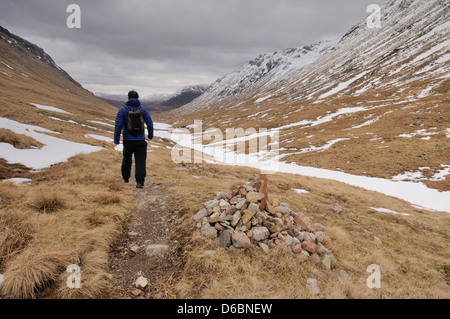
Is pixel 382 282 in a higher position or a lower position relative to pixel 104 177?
lower

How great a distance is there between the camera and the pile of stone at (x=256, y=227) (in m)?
6.34

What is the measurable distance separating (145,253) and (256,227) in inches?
132

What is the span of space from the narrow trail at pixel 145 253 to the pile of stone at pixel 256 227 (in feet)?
3.87

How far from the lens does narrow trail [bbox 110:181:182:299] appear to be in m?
4.64

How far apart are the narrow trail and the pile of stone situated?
1180 mm

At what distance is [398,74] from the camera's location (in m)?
86.8

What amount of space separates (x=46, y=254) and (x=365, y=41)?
8146 inches

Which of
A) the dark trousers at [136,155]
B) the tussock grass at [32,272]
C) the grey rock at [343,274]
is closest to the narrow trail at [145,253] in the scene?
the tussock grass at [32,272]

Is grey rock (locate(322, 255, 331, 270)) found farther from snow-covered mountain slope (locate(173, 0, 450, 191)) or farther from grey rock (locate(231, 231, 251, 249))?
snow-covered mountain slope (locate(173, 0, 450, 191))

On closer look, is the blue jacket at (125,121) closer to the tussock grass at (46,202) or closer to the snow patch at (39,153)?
the tussock grass at (46,202)

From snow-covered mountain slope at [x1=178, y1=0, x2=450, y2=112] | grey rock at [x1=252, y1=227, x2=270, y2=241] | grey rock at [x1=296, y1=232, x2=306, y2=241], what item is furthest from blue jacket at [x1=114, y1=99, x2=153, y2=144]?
snow-covered mountain slope at [x1=178, y1=0, x2=450, y2=112]

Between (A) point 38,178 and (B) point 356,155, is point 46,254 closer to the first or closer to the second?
(A) point 38,178

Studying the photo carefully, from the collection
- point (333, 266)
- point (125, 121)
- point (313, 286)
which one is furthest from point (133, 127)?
point (333, 266)
